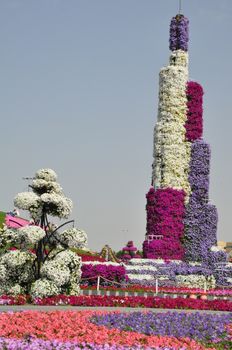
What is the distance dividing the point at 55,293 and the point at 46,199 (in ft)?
11.3

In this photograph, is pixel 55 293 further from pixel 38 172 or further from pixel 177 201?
pixel 177 201

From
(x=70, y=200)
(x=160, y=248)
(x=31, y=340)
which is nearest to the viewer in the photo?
(x=31, y=340)

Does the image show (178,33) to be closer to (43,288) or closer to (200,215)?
(200,215)

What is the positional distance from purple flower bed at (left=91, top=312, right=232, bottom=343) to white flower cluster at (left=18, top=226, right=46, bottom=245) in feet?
24.1

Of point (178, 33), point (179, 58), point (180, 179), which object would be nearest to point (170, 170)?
point (180, 179)

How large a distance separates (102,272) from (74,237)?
37.1 feet

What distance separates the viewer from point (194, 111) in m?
51.9

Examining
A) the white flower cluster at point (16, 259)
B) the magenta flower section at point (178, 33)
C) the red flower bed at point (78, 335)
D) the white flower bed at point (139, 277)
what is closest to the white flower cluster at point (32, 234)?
the white flower cluster at point (16, 259)

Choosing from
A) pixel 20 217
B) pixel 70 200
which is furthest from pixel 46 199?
pixel 20 217

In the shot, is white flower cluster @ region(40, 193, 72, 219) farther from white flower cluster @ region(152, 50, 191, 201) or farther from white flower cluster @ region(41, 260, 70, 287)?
white flower cluster @ region(152, 50, 191, 201)

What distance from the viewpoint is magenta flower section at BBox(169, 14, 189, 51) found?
53.3 m

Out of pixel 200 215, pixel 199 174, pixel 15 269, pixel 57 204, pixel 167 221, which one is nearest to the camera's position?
pixel 15 269

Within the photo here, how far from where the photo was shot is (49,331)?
1411 centimetres

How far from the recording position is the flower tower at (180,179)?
4978 cm
